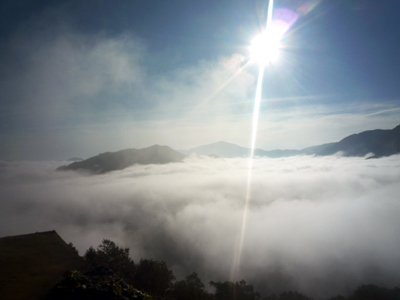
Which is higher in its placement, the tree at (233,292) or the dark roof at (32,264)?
the dark roof at (32,264)

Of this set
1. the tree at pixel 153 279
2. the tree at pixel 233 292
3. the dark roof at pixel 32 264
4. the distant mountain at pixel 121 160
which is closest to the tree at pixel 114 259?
the tree at pixel 153 279

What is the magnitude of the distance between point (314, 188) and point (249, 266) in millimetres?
97556

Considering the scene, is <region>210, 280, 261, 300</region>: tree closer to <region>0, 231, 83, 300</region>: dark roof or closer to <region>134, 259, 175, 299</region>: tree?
<region>134, 259, 175, 299</region>: tree

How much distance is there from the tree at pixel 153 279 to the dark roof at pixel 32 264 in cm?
493

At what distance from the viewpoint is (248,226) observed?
79250 mm

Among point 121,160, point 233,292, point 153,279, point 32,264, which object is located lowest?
point 233,292

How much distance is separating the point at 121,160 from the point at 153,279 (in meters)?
168

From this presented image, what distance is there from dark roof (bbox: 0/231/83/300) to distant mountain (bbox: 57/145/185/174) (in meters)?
138

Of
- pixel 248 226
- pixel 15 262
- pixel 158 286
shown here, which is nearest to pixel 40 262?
pixel 15 262

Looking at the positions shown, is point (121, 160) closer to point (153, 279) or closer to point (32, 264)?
point (153, 279)

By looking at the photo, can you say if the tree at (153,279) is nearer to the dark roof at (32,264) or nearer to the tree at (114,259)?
the tree at (114,259)

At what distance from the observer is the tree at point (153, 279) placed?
1770 cm

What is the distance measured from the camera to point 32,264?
14609mm

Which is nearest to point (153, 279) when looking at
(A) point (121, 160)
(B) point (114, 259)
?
(B) point (114, 259)
